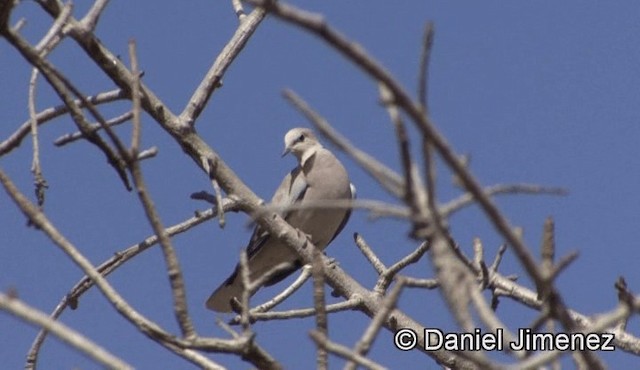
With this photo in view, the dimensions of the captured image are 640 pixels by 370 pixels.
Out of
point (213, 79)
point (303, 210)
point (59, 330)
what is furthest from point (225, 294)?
point (59, 330)

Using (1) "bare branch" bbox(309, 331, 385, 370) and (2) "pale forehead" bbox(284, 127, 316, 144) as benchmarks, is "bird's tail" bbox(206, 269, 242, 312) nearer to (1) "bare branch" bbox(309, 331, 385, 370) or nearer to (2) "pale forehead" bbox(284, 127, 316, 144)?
(2) "pale forehead" bbox(284, 127, 316, 144)

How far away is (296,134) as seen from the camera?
8.30m

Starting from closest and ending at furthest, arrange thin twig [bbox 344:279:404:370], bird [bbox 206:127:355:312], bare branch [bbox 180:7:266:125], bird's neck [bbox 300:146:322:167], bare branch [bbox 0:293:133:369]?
bare branch [bbox 0:293:133:369], thin twig [bbox 344:279:404:370], bare branch [bbox 180:7:266:125], bird [bbox 206:127:355:312], bird's neck [bbox 300:146:322:167]

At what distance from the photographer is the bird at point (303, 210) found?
7.17 m

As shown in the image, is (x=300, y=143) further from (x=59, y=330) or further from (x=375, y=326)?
(x=59, y=330)

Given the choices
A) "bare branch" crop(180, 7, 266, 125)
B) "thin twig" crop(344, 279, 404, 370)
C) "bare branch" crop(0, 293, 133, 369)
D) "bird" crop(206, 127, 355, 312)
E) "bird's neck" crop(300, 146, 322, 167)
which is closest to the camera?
"bare branch" crop(0, 293, 133, 369)

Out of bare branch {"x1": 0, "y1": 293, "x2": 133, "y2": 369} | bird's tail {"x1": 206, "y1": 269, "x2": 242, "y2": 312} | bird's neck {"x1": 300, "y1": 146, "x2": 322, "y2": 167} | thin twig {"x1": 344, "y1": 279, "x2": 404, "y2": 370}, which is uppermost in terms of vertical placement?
bird's neck {"x1": 300, "y1": 146, "x2": 322, "y2": 167}

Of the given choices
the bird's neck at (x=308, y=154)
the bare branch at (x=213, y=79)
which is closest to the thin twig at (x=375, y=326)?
the bare branch at (x=213, y=79)

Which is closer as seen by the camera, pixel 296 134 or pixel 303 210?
pixel 303 210

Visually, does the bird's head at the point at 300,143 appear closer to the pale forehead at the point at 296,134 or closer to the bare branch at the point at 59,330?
the pale forehead at the point at 296,134

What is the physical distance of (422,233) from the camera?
5.52 ft

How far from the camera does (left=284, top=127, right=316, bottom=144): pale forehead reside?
8305mm

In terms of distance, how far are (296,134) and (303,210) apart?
120 centimetres

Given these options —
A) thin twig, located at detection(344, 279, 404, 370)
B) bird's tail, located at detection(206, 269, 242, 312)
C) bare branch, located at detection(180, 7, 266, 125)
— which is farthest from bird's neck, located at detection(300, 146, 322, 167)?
thin twig, located at detection(344, 279, 404, 370)
